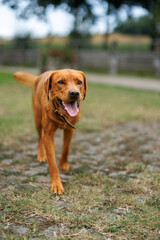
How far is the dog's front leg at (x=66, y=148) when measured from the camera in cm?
362

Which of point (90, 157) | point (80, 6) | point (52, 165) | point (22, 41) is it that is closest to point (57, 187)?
point (52, 165)

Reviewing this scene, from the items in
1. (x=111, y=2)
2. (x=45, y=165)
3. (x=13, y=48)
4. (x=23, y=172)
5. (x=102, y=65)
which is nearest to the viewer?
(x=23, y=172)

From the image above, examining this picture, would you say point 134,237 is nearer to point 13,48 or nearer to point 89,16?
point 89,16

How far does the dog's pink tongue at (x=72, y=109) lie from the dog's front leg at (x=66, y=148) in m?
0.55

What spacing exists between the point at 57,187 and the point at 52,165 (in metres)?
0.27

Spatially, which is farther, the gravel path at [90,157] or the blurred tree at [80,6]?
the blurred tree at [80,6]

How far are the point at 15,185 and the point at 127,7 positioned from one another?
17.1m

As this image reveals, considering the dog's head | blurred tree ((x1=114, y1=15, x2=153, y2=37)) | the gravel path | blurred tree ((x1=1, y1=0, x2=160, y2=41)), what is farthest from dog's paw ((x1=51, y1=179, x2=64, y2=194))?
blurred tree ((x1=114, y1=15, x2=153, y2=37))

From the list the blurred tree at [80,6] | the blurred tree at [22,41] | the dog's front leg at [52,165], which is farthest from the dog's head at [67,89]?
the blurred tree at [22,41]

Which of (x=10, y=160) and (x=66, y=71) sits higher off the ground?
(x=66, y=71)

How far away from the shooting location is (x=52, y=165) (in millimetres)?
3230

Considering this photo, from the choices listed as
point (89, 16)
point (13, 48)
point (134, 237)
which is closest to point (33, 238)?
point (134, 237)

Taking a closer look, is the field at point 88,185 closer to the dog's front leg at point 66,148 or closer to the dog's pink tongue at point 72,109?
the dog's front leg at point 66,148

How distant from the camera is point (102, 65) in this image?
879 inches
